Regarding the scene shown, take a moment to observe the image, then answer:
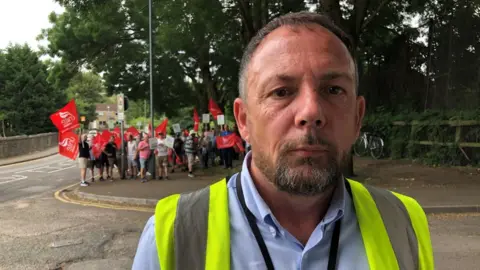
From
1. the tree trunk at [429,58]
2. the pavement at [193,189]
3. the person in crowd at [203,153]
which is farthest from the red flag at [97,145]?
the tree trunk at [429,58]

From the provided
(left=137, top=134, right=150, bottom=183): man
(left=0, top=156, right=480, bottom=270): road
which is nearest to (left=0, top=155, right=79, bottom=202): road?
(left=0, top=156, right=480, bottom=270): road

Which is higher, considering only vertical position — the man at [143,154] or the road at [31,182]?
the man at [143,154]

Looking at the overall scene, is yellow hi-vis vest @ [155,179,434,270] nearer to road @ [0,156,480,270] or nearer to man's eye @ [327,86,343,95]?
man's eye @ [327,86,343,95]

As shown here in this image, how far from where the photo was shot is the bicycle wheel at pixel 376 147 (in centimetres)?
1808

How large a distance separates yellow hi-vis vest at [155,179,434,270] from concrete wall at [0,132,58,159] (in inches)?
1191

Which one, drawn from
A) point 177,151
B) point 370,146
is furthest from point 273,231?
point 370,146

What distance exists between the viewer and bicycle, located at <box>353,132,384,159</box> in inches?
714

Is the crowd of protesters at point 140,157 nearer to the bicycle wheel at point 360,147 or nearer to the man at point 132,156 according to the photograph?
the man at point 132,156

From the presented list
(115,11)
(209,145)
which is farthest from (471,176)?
(115,11)

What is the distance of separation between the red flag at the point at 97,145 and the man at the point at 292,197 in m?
14.1

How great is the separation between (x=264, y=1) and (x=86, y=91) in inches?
3188

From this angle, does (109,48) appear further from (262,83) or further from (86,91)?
(86,91)

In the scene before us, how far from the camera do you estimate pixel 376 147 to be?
18.4m

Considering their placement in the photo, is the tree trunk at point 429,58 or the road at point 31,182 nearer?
the road at point 31,182
